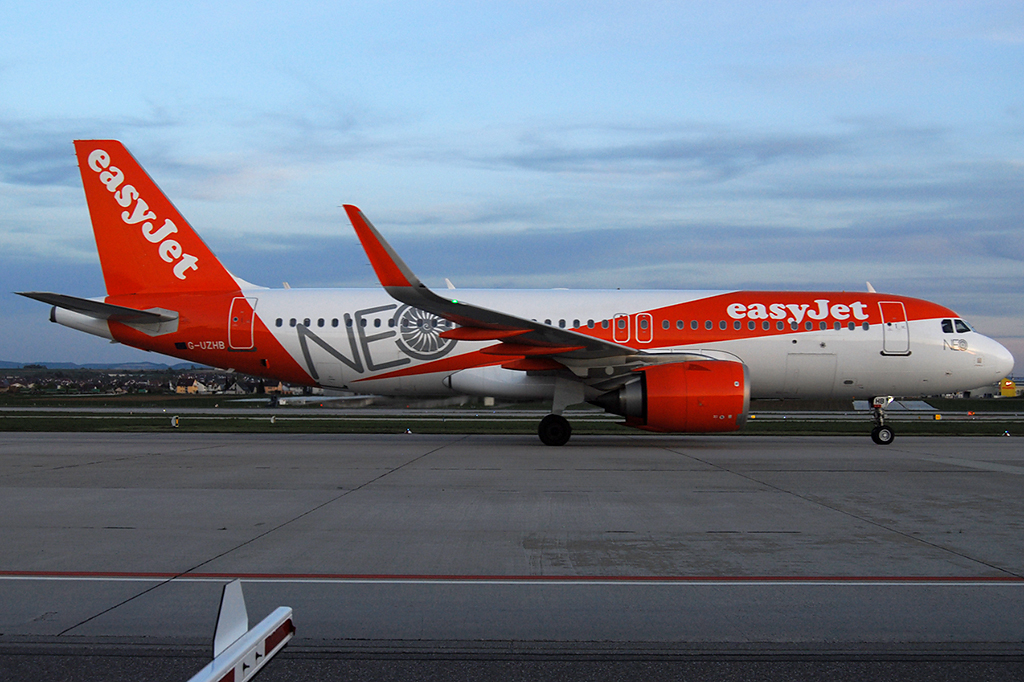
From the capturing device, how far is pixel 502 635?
439 cm

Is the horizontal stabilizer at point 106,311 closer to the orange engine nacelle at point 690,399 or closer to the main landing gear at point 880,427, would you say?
the orange engine nacelle at point 690,399

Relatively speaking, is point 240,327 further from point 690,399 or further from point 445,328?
point 690,399

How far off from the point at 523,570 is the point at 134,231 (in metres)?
15.3

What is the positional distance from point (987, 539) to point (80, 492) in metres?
9.74

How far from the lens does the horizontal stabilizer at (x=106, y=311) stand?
1600 centimetres

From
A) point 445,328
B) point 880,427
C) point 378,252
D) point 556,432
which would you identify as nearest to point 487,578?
point 378,252

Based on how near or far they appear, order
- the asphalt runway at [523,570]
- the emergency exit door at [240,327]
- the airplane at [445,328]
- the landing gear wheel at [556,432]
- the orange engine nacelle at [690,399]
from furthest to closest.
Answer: the emergency exit door at [240,327] → the airplane at [445,328] → the landing gear wheel at [556,432] → the orange engine nacelle at [690,399] → the asphalt runway at [523,570]

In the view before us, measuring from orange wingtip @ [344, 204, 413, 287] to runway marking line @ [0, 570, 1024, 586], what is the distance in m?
8.41

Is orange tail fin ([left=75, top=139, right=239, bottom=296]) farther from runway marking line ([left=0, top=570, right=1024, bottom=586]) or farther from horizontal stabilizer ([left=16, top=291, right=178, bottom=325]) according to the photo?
runway marking line ([left=0, top=570, right=1024, bottom=586])

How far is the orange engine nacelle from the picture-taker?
15.0 m

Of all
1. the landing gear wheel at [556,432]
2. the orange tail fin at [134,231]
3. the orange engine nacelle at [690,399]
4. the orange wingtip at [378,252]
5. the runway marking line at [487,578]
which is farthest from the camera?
the orange tail fin at [134,231]

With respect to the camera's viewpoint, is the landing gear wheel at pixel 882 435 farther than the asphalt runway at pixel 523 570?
Yes

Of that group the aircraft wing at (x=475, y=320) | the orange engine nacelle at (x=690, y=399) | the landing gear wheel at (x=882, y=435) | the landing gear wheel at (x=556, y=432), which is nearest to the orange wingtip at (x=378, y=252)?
the aircraft wing at (x=475, y=320)

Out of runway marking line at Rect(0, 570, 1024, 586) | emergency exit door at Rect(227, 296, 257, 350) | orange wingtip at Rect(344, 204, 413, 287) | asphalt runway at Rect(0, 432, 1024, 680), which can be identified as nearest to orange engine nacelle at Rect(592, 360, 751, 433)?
asphalt runway at Rect(0, 432, 1024, 680)
